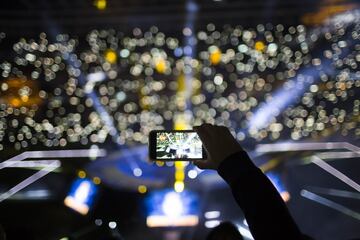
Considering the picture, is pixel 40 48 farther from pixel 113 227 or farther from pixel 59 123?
pixel 113 227

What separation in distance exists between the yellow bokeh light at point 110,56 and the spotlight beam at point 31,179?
1102 mm

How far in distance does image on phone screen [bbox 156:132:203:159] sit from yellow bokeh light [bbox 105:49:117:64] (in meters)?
3.44

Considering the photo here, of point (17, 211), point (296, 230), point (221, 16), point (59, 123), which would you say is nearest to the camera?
point (296, 230)

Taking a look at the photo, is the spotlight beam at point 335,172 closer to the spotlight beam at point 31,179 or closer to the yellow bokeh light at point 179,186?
the yellow bokeh light at point 179,186

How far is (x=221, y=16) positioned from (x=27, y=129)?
2113 millimetres

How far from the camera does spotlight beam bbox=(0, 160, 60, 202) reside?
374 cm

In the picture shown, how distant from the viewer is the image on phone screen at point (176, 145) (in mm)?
875

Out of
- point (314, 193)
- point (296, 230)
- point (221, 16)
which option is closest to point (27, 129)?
point (221, 16)

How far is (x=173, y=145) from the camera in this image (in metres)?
0.90

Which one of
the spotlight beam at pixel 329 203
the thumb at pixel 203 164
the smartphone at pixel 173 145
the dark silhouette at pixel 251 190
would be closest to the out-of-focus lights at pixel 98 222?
the spotlight beam at pixel 329 203

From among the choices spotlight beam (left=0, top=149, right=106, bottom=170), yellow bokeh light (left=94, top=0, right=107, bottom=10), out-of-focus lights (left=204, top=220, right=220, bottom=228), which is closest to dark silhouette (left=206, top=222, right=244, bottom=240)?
out-of-focus lights (left=204, top=220, right=220, bottom=228)

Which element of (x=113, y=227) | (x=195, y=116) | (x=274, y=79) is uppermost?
(x=274, y=79)

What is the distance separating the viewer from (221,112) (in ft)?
13.8

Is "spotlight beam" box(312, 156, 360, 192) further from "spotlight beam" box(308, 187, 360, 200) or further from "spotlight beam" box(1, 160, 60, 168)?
"spotlight beam" box(1, 160, 60, 168)
